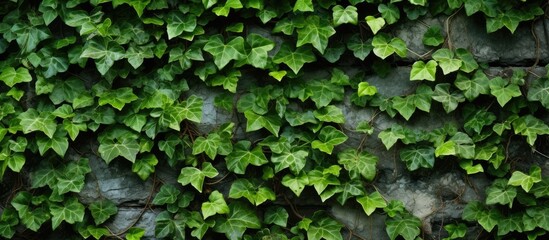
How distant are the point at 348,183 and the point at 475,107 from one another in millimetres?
687

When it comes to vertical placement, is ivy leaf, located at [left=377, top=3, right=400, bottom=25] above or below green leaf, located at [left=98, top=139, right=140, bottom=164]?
above

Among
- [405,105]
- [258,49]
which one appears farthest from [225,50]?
[405,105]

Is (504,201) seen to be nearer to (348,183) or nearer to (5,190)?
(348,183)

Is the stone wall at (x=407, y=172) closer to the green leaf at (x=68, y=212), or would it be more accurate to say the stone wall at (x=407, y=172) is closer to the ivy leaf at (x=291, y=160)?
the green leaf at (x=68, y=212)

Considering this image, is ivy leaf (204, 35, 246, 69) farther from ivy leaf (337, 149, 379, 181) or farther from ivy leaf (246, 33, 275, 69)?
ivy leaf (337, 149, 379, 181)

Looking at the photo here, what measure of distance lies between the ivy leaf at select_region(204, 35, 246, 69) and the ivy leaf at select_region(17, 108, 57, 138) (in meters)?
0.79

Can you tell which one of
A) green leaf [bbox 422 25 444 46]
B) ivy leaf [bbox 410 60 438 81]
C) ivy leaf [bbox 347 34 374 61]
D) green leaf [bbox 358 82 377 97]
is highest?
green leaf [bbox 422 25 444 46]

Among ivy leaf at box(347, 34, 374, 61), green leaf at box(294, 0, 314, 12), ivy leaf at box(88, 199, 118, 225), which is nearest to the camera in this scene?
green leaf at box(294, 0, 314, 12)

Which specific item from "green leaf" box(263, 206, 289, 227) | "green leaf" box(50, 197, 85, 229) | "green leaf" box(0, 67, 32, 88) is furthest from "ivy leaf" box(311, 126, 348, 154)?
"green leaf" box(0, 67, 32, 88)

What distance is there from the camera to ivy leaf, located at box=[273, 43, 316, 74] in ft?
9.82

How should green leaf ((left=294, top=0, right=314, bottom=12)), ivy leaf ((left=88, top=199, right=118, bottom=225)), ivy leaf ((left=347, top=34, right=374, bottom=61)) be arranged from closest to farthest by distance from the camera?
green leaf ((left=294, top=0, right=314, bottom=12)), ivy leaf ((left=347, top=34, right=374, bottom=61)), ivy leaf ((left=88, top=199, right=118, bottom=225))

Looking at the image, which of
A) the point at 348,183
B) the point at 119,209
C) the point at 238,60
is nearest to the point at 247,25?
the point at 238,60

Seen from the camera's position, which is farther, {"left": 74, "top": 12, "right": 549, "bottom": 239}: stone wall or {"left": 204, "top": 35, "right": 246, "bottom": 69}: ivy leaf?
{"left": 74, "top": 12, "right": 549, "bottom": 239}: stone wall

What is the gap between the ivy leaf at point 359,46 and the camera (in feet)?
9.87
